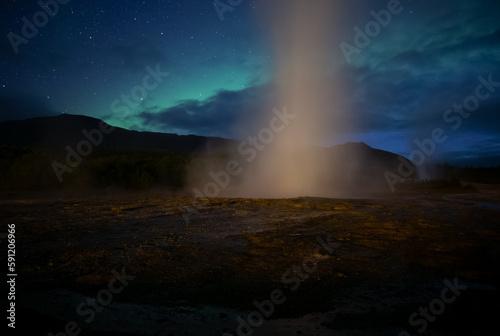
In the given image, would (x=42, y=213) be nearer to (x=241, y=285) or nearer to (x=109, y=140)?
(x=241, y=285)

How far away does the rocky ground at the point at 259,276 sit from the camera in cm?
254

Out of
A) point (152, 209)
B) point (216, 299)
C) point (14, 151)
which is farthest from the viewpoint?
point (14, 151)

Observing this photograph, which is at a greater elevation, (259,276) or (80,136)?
(80,136)

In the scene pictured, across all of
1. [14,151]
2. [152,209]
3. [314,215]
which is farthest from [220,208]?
[14,151]

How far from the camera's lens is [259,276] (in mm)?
3609

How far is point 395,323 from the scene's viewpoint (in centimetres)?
251

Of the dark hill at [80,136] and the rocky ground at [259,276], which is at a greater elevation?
the dark hill at [80,136]

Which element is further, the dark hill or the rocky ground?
the dark hill

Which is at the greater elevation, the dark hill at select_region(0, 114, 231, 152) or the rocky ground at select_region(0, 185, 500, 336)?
the dark hill at select_region(0, 114, 231, 152)

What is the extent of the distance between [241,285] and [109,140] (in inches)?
3802

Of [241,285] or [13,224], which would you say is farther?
[13,224]

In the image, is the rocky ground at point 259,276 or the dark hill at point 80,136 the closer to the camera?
the rocky ground at point 259,276

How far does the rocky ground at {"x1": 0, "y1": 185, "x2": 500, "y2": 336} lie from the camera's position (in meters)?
2.54

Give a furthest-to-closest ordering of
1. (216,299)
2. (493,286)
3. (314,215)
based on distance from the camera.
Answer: (314,215) < (493,286) < (216,299)
